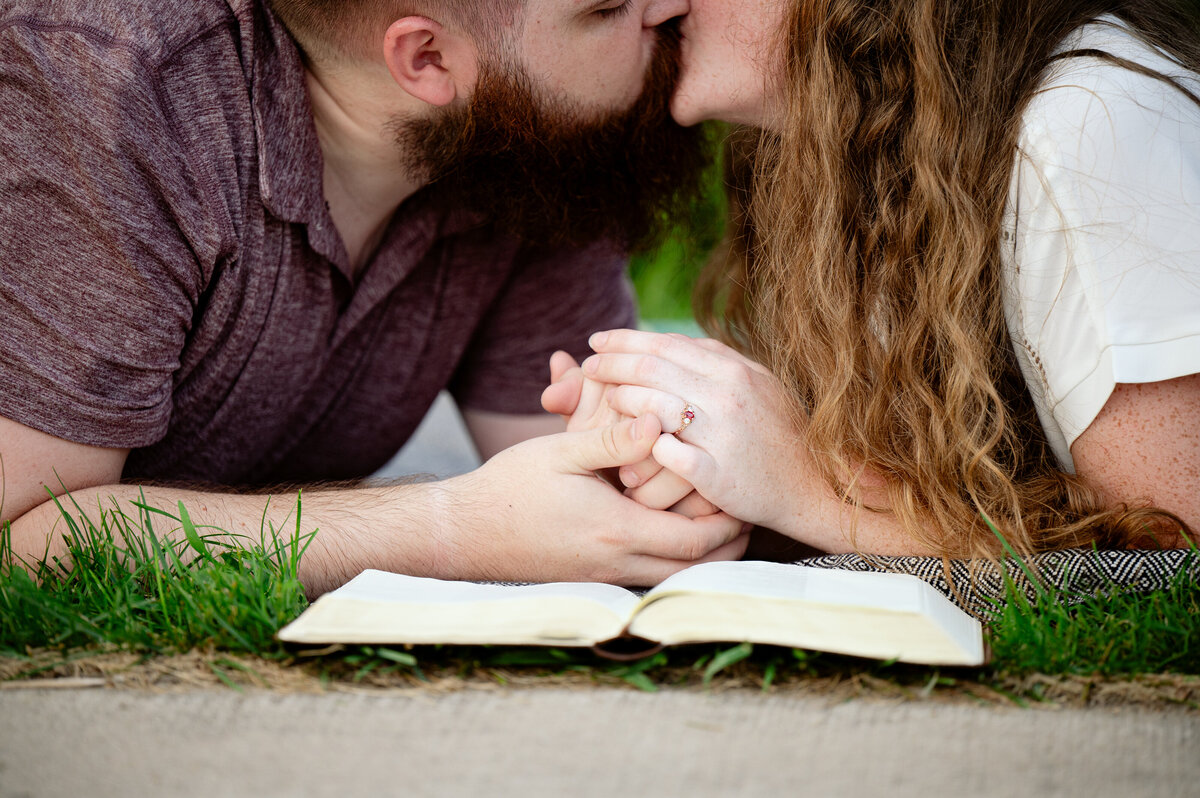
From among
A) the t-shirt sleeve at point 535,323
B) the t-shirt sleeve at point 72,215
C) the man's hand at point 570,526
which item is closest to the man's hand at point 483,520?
the man's hand at point 570,526

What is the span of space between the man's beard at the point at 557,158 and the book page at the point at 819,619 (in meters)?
1.32

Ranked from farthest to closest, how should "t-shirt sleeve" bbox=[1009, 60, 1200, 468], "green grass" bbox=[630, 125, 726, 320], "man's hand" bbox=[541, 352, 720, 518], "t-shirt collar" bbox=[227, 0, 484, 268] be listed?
1. "green grass" bbox=[630, 125, 726, 320]
2. "t-shirt collar" bbox=[227, 0, 484, 268]
3. "man's hand" bbox=[541, 352, 720, 518]
4. "t-shirt sleeve" bbox=[1009, 60, 1200, 468]

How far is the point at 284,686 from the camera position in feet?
4.25

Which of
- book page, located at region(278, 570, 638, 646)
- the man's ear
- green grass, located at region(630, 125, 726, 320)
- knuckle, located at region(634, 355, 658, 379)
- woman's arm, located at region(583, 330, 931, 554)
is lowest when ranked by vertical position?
book page, located at region(278, 570, 638, 646)

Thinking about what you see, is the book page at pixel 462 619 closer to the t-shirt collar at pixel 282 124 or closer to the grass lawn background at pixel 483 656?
the grass lawn background at pixel 483 656

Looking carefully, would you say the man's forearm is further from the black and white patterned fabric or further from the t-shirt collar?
the black and white patterned fabric

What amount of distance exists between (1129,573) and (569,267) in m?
1.84

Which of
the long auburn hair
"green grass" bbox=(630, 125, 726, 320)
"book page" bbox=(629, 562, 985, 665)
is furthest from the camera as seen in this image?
"green grass" bbox=(630, 125, 726, 320)

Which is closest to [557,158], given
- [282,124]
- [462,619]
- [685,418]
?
[282,124]

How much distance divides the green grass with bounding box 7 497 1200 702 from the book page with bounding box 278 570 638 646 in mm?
40

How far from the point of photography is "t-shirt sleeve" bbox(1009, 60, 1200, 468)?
1539mm

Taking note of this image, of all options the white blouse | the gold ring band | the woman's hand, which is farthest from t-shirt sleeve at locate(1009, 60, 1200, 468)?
the gold ring band

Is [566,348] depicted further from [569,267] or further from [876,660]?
[876,660]

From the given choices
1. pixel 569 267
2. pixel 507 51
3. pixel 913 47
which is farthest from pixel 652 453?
pixel 569 267
